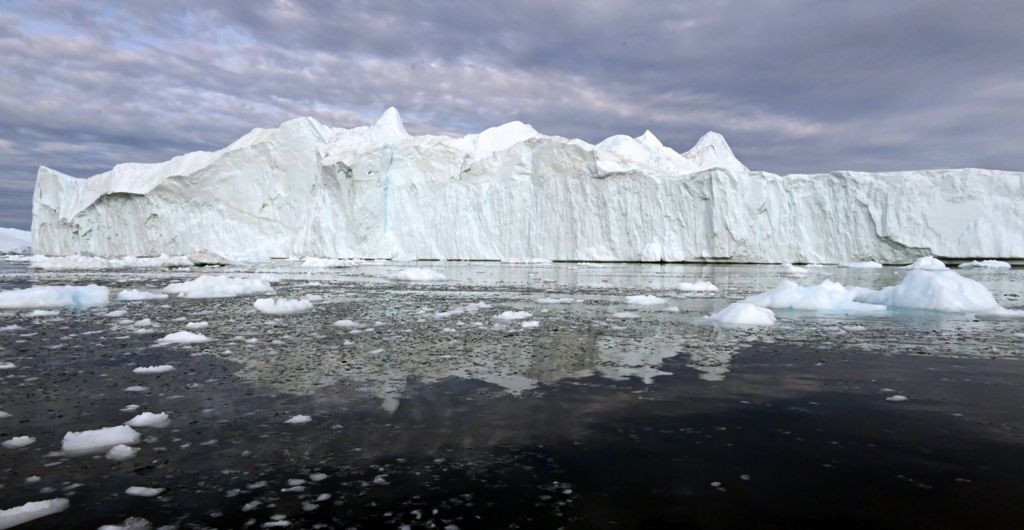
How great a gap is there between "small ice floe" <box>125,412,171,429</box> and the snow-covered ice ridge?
3354 centimetres

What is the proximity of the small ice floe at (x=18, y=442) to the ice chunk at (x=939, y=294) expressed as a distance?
12655 mm

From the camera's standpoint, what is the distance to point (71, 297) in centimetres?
1116

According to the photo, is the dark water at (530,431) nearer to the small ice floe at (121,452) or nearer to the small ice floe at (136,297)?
the small ice floe at (121,452)

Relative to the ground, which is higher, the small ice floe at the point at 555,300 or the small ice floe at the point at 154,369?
the small ice floe at the point at 555,300

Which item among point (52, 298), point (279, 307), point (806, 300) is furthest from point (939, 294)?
point (52, 298)

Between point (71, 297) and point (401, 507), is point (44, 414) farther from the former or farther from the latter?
point (71, 297)

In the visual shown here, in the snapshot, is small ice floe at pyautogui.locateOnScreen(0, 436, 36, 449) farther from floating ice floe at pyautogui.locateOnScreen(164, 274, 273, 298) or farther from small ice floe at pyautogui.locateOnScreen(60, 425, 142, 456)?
floating ice floe at pyautogui.locateOnScreen(164, 274, 273, 298)

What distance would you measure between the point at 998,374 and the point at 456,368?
5032 millimetres

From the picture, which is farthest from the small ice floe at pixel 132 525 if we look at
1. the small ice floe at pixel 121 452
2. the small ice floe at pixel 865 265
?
the small ice floe at pixel 865 265

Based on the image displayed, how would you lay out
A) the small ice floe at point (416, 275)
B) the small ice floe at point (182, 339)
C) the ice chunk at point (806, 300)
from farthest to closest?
the small ice floe at point (416, 275), the ice chunk at point (806, 300), the small ice floe at point (182, 339)

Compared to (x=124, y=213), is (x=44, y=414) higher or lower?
lower

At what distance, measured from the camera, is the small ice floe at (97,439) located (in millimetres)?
3555

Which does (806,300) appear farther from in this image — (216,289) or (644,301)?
(216,289)

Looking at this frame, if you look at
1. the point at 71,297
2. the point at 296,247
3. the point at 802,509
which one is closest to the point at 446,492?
the point at 802,509
